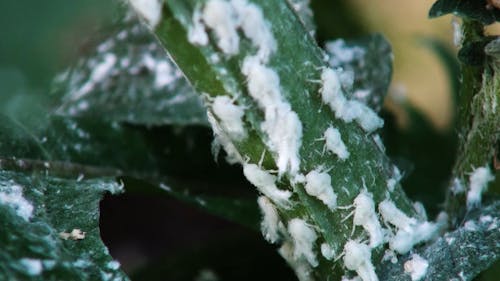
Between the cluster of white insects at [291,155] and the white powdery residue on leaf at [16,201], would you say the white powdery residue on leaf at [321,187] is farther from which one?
the white powdery residue on leaf at [16,201]

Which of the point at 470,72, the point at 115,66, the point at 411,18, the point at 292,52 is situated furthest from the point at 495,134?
the point at 411,18

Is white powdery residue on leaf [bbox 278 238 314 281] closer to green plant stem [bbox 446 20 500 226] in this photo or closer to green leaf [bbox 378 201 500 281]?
green leaf [bbox 378 201 500 281]

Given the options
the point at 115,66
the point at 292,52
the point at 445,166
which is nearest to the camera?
A: the point at 292,52

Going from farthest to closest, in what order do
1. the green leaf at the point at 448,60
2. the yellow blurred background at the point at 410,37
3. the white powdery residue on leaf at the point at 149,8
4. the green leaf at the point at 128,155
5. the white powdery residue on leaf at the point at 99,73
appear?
1. the yellow blurred background at the point at 410,37
2. the green leaf at the point at 448,60
3. the white powdery residue on leaf at the point at 99,73
4. the green leaf at the point at 128,155
5. the white powdery residue on leaf at the point at 149,8

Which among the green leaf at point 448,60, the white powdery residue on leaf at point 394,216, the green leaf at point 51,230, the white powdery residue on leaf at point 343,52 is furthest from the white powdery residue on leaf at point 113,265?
the green leaf at point 448,60

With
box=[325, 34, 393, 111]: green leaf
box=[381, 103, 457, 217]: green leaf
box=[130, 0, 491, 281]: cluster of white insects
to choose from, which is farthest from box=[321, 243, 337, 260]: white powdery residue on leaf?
box=[381, 103, 457, 217]: green leaf

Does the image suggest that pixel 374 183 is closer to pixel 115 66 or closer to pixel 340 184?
pixel 340 184

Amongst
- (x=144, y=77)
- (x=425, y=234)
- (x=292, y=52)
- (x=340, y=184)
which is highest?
(x=144, y=77)
